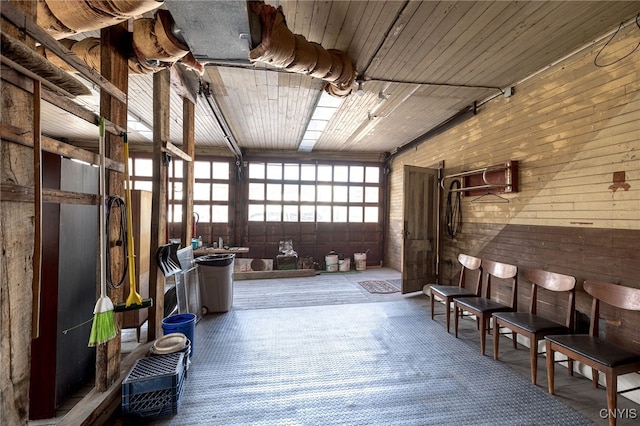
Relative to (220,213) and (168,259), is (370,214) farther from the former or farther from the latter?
(168,259)

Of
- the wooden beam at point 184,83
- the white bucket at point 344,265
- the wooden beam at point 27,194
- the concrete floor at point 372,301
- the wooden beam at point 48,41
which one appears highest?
the wooden beam at point 184,83

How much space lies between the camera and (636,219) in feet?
7.50

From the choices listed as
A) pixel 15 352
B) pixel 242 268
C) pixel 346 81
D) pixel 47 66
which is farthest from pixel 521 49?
pixel 242 268

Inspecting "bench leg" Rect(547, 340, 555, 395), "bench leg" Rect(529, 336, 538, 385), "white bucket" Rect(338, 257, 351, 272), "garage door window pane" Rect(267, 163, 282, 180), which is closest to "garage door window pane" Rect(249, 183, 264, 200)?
"garage door window pane" Rect(267, 163, 282, 180)

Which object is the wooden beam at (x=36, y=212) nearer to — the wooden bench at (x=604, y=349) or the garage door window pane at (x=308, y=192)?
the wooden bench at (x=604, y=349)

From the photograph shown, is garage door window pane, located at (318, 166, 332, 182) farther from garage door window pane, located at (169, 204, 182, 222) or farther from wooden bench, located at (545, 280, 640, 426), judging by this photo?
wooden bench, located at (545, 280, 640, 426)

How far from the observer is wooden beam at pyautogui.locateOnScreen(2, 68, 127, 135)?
4.15 ft

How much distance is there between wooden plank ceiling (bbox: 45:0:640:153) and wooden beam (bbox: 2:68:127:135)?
2.76 ft

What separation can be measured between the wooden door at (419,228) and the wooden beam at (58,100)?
419 cm

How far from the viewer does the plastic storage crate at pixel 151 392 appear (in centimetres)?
197

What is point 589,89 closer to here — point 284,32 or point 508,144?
point 508,144

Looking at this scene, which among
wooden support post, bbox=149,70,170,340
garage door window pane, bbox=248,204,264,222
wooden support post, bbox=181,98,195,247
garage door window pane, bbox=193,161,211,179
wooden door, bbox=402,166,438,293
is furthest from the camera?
garage door window pane, bbox=248,204,264,222

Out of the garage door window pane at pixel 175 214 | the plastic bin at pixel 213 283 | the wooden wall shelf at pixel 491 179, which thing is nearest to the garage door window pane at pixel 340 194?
the wooden wall shelf at pixel 491 179

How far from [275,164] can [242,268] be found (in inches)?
114
